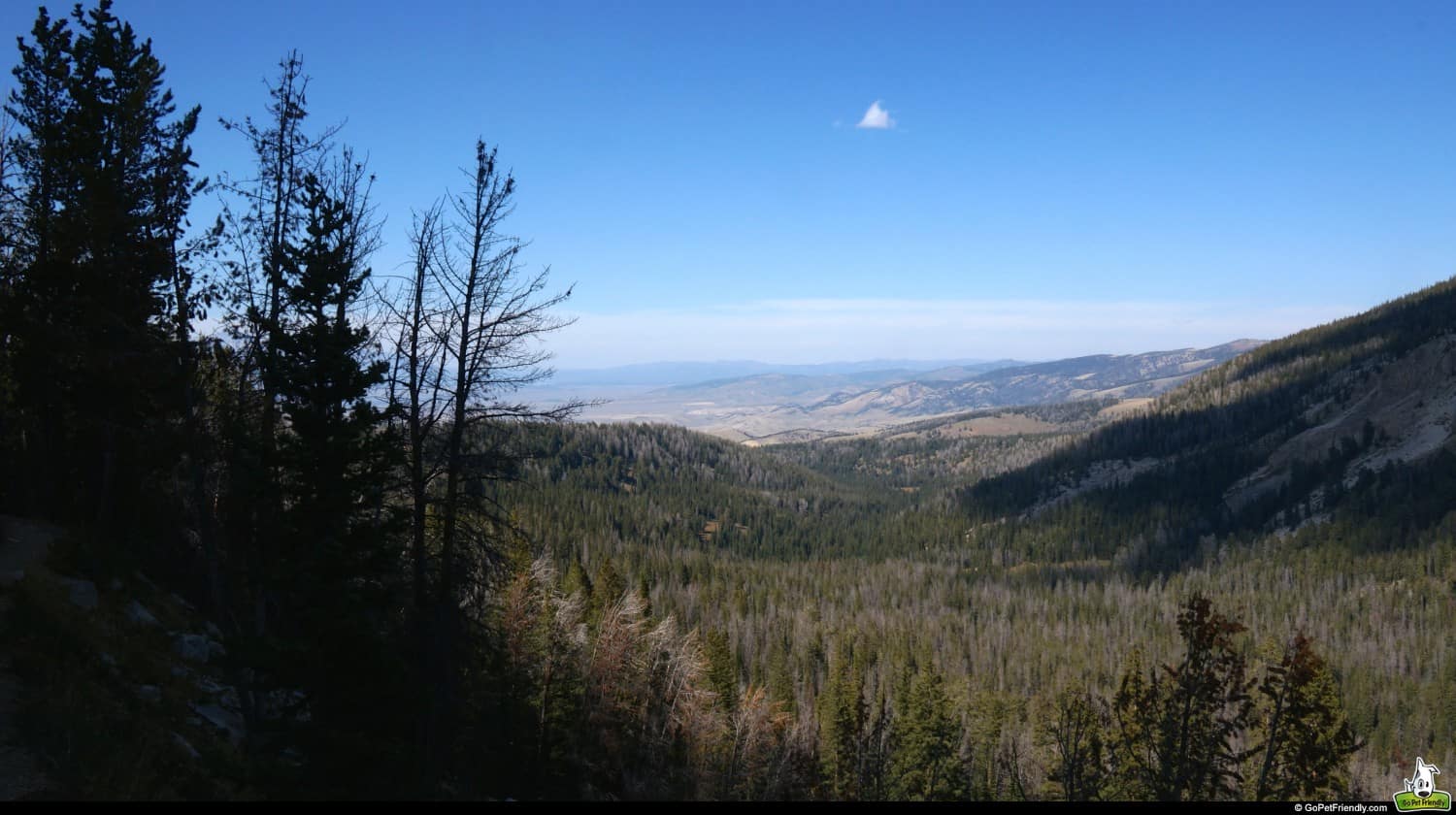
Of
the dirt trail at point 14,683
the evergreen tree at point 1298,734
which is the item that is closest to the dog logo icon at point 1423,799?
the evergreen tree at point 1298,734

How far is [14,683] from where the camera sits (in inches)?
460

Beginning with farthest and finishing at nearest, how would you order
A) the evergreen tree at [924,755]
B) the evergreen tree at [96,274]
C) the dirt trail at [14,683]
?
the evergreen tree at [924,755] < the evergreen tree at [96,274] < the dirt trail at [14,683]

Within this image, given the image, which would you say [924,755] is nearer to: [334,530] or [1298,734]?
[1298,734]

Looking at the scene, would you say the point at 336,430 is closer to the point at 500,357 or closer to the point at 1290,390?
the point at 500,357

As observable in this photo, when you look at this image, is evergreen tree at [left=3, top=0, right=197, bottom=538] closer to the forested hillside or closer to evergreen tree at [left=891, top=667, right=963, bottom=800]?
the forested hillside

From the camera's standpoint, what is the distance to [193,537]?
21547 mm

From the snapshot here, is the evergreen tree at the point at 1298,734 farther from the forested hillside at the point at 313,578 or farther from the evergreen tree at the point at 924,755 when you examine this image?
the evergreen tree at the point at 924,755

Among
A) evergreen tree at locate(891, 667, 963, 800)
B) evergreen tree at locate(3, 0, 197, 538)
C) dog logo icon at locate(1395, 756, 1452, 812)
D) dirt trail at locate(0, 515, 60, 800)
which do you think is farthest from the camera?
evergreen tree at locate(891, 667, 963, 800)

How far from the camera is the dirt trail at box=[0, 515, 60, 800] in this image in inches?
361

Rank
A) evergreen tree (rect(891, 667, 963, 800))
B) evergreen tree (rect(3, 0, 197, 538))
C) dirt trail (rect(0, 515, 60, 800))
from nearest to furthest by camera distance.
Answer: dirt trail (rect(0, 515, 60, 800))
evergreen tree (rect(3, 0, 197, 538))
evergreen tree (rect(891, 667, 963, 800))

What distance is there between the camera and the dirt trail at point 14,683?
9.16 m

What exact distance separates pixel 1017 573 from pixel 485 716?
134965 mm

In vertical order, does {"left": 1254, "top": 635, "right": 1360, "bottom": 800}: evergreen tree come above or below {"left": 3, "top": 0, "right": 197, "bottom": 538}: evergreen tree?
below

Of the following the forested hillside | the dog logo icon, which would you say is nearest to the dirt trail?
the forested hillside
